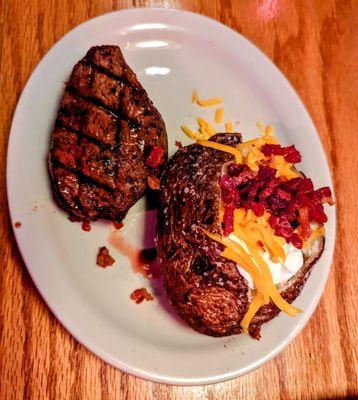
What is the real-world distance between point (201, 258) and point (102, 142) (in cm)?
54

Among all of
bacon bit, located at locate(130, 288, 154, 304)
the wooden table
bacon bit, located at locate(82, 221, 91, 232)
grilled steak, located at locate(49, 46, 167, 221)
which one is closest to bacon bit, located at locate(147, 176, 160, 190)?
grilled steak, located at locate(49, 46, 167, 221)

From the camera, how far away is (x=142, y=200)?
6.55 ft

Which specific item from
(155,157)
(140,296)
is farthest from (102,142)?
(140,296)

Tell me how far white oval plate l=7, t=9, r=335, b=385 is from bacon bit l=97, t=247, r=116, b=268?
0.02 metres

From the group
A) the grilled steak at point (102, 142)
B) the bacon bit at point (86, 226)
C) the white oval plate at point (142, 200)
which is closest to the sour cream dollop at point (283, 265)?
the white oval plate at point (142, 200)

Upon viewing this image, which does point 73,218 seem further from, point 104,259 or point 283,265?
point 283,265

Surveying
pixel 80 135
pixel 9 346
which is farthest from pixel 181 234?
pixel 9 346

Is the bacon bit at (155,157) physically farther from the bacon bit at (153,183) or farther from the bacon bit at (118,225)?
the bacon bit at (118,225)

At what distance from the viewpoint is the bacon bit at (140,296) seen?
6.21 feet

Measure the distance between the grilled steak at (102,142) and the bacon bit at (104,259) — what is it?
142 millimetres

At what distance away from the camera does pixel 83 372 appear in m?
1.83

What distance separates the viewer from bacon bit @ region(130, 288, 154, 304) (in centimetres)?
189

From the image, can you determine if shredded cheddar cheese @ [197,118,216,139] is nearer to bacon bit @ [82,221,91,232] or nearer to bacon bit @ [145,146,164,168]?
bacon bit @ [145,146,164,168]

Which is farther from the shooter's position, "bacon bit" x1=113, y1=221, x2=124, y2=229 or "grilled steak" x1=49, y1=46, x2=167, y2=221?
"bacon bit" x1=113, y1=221, x2=124, y2=229
